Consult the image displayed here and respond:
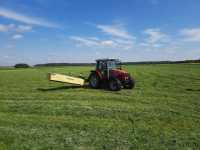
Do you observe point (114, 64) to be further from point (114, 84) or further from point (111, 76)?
point (114, 84)

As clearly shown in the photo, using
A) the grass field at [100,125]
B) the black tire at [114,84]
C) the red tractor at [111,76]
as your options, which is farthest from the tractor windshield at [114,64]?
the grass field at [100,125]

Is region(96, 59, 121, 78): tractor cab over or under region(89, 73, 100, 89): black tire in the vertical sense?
over

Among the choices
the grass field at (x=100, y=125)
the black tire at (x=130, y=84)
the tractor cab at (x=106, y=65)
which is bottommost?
the grass field at (x=100, y=125)

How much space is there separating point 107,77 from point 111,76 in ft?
0.98

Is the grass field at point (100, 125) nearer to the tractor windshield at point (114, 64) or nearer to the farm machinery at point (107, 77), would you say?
the farm machinery at point (107, 77)

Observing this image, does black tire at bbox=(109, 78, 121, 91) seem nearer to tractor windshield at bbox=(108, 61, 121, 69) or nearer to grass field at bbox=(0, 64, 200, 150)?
tractor windshield at bbox=(108, 61, 121, 69)

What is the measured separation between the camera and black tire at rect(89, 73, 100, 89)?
46.2 ft

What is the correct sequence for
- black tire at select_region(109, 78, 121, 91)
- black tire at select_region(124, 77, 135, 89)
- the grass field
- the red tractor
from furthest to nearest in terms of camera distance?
black tire at select_region(124, 77, 135, 89), the red tractor, black tire at select_region(109, 78, 121, 91), the grass field

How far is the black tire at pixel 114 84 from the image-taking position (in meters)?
12.8

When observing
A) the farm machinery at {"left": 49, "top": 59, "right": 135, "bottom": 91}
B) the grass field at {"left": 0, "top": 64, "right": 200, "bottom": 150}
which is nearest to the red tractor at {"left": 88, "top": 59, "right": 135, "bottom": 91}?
the farm machinery at {"left": 49, "top": 59, "right": 135, "bottom": 91}

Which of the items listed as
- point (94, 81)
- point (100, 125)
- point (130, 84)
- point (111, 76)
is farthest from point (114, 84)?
point (100, 125)

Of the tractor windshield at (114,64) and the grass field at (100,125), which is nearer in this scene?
the grass field at (100,125)

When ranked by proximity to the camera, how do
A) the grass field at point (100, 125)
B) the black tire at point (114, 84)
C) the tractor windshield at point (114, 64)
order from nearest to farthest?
1. the grass field at point (100, 125)
2. the black tire at point (114, 84)
3. the tractor windshield at point (114, 64)

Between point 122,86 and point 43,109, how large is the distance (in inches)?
257
